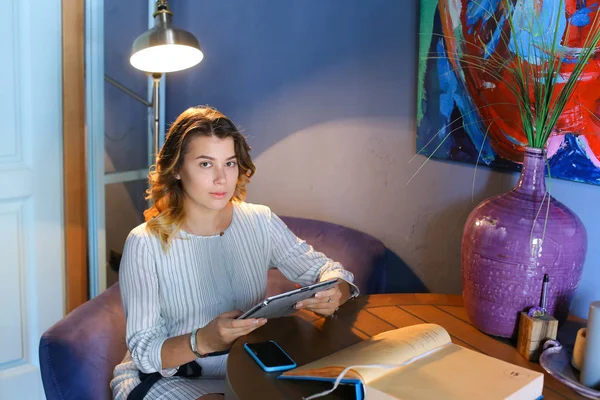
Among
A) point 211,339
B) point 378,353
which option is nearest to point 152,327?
point 211,339

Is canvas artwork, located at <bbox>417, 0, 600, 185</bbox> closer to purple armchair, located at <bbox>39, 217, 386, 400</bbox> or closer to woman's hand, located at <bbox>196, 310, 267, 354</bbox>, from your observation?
purple armchair, located at <bbox>39, 217, 386, 400</bbox>

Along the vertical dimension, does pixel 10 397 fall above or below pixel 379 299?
below

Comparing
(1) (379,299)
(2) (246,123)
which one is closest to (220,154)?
(1) (379,299)

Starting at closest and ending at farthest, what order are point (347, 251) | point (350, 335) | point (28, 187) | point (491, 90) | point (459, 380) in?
point (459, 380)
point (350, 335)
point (491, 90)
point (347, 251)
point (28, 187)

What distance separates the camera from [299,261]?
159 cm

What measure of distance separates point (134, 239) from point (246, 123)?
3.50 ft

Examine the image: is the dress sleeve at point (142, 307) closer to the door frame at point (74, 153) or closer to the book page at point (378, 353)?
the book page at point (378, 353)

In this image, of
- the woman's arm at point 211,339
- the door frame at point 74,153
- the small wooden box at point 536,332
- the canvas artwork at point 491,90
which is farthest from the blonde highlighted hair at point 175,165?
the door frame at point 74,153

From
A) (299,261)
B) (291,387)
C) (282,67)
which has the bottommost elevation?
Answer: (291,387)

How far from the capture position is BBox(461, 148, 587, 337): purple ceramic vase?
1150mm

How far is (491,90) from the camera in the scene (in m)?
1.51

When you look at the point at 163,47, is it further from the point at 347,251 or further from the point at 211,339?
the point at 211,339

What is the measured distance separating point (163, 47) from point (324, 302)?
1.06 m

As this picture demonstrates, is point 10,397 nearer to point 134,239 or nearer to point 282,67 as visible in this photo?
point 134,239
